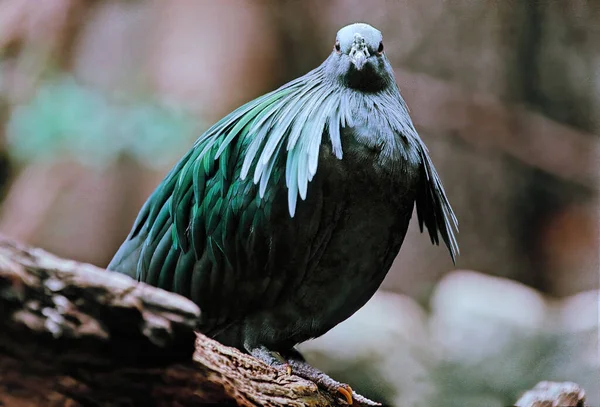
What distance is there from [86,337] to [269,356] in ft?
2.24

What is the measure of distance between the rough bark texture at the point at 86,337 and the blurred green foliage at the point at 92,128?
135 cm

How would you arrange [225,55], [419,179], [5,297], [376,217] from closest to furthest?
[5,297] < [376,217] < [419,179] < [225,55]

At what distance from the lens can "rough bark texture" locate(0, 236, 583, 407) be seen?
3.22 ft

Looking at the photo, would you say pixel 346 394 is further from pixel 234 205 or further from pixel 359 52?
pixel 359 52

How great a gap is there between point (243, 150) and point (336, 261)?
351mm

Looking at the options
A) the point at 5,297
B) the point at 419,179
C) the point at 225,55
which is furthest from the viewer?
the point at 225,55

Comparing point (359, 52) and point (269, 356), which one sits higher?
point (359, 52)

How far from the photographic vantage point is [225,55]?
2482mm

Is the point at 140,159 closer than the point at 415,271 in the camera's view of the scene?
Yes

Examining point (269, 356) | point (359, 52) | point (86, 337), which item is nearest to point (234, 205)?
point (269, 356)

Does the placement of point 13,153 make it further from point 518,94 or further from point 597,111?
point 597,111

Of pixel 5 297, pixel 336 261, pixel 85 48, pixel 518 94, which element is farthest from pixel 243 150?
pixel 518 94

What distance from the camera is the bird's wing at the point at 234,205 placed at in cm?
159

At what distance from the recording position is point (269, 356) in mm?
1624
